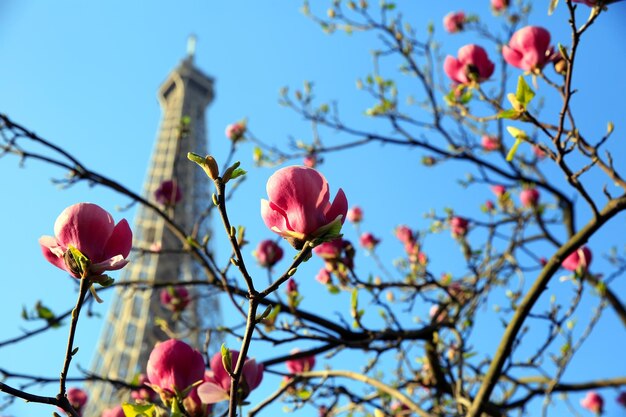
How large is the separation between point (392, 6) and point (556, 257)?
1.89 m

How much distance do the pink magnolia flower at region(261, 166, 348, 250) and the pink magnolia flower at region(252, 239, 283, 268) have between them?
155 centimetres

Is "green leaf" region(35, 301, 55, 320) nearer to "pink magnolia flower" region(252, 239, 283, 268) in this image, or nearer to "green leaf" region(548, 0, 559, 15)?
"pink magnolia flower" region(252, 239, 283, 268)

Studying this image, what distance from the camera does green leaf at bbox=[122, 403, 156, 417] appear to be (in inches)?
33.2

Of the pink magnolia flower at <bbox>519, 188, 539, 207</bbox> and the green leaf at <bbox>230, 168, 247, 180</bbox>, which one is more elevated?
the pink magnolia flower at <bbox>519, 188, 539, 207</bbox>

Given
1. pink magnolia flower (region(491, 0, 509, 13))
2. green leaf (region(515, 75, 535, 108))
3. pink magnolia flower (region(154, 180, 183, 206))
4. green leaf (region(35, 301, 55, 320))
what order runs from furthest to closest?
1. pink magnolia flower (region(491, 0, 509, 13))
2. pink magnolia flower (region(154, 180, 183, 206))
3. green leaf (region(35, 301, 55, 320))
4. green leaf (region(515, 75, 535, 108))

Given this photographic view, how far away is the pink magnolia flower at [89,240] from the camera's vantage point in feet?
2.69

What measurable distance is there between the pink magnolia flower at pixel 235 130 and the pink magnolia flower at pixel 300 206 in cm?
201

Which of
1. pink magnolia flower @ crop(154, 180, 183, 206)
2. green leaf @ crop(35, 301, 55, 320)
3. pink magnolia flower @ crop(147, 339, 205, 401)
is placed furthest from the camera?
pink magnolia flower @ crop(154, 180, 183, 206)

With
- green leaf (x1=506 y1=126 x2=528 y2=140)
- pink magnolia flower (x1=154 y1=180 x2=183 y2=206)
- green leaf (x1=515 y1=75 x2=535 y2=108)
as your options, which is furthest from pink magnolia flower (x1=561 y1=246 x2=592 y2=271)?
pink magnolia flower (x1=154 y1=180 x2=183 y2=206)

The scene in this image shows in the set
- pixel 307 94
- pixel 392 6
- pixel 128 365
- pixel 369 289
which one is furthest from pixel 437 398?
pixel 128 365

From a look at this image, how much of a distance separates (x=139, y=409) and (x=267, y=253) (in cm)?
152

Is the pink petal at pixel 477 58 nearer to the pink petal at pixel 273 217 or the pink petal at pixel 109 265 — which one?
the pink petal at pixel 273 217

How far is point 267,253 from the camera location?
235cm

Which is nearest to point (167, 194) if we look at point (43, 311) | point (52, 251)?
point (43, 311)
